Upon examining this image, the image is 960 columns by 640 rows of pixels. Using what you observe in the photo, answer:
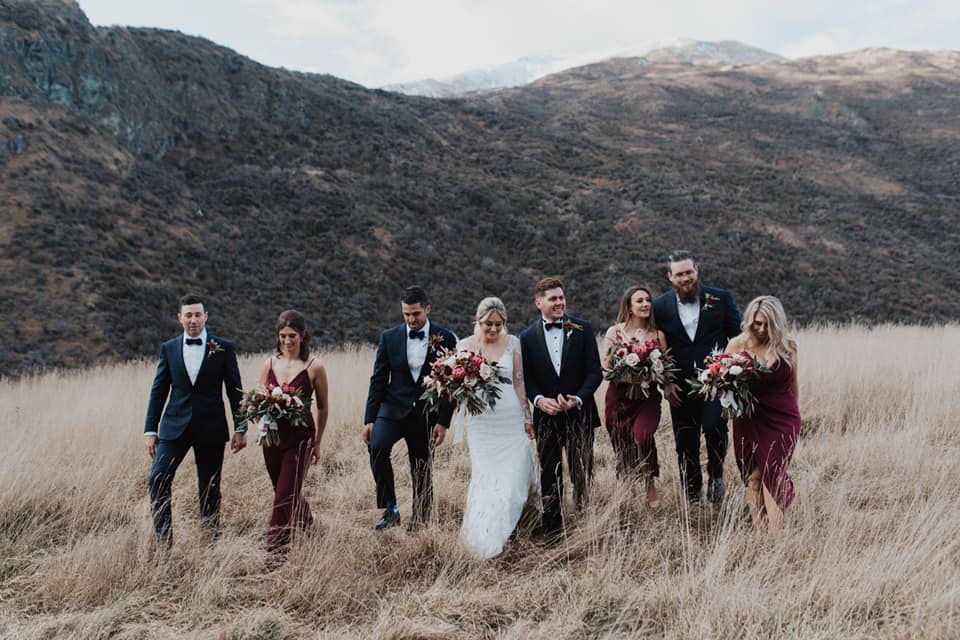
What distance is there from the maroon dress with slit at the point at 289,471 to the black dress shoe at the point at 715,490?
10.4 ft

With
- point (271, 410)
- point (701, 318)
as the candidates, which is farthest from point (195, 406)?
point (701, 318)

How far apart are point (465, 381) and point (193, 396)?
2.01 m

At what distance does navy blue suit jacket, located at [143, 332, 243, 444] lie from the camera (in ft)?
15.1

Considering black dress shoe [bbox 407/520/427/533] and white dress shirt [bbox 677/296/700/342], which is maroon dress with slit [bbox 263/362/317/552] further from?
white dress shirt [bbox 677/296/700/342]

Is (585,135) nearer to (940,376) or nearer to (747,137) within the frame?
(747,137)

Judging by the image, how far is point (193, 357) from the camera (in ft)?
15.5

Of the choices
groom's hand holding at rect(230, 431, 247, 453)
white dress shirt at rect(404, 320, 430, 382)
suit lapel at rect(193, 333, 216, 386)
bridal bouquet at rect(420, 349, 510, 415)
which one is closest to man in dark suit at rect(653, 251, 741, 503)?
bridal bouquet at rect(420, 349, 510, 415)

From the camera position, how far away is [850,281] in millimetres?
27938

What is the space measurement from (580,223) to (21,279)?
23800mm

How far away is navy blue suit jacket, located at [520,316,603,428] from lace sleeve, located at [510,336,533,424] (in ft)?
0.42

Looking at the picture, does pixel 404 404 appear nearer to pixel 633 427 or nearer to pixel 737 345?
pixel 633 427

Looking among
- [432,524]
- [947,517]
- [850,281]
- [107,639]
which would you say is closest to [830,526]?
[947,517]

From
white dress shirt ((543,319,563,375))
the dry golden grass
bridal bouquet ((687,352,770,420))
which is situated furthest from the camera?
white dress shirt ((543,319,563,375))

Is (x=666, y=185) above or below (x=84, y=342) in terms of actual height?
above
